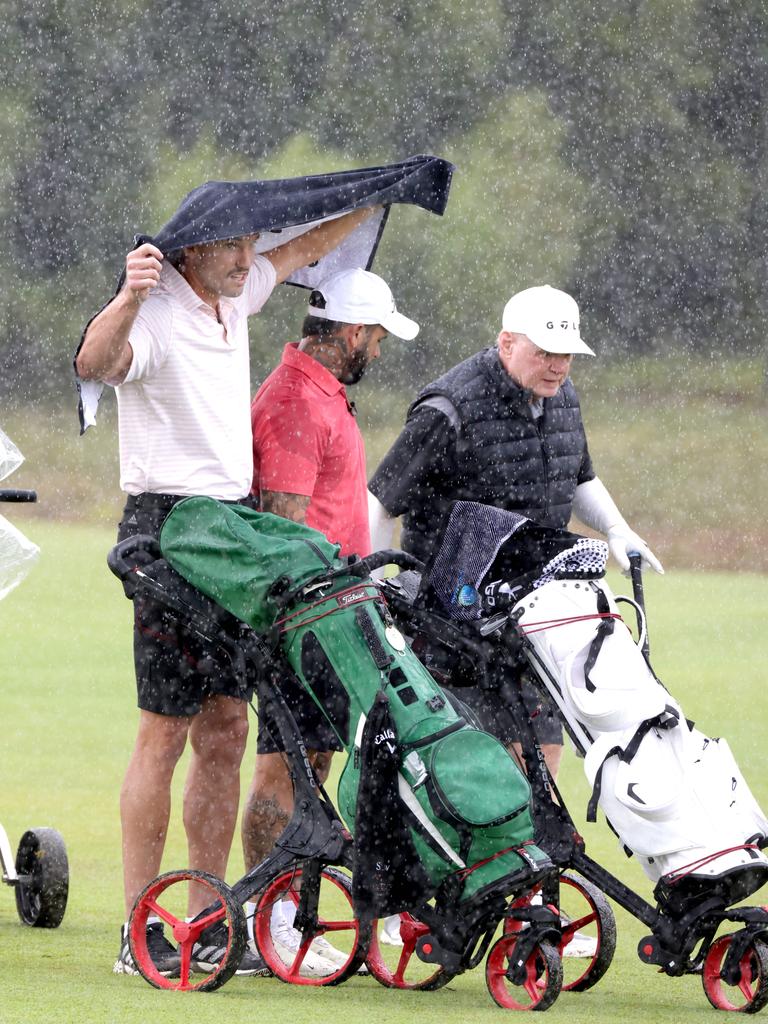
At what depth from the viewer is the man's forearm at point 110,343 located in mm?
3211

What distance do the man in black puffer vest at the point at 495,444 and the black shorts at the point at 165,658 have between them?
58 cm

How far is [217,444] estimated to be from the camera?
3.39 metres

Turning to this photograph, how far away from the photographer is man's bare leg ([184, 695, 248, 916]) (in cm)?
352

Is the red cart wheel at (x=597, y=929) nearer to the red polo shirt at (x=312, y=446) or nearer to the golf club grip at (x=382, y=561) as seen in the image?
the golf club grip at (x=382, y=561)

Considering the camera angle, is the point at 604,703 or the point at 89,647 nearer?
the point at 604,703

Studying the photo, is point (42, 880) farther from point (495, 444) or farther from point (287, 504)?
point (495, 444)

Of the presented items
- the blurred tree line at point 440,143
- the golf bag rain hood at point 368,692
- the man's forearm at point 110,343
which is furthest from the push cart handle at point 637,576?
the blurred tree line at point 440,143

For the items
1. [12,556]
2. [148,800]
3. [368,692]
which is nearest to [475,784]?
[368,692]

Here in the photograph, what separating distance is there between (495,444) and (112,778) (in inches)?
113

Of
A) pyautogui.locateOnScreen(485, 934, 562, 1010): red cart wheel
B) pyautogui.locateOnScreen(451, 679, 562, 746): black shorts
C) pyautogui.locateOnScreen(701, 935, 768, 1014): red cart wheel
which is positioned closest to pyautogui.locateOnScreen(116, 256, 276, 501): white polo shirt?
pyautogui.locateOnScreen(451, 679, 562, 746): black shorts

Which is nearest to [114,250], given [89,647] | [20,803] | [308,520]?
[89,647]

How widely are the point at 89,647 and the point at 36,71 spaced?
56.2 ft

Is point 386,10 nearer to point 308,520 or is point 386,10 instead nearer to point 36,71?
point 36,71

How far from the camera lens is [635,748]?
314 cm
